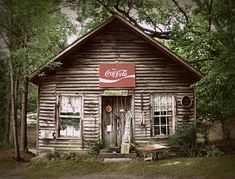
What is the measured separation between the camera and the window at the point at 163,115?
1742cm

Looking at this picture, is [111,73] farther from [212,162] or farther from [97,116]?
[212,162]

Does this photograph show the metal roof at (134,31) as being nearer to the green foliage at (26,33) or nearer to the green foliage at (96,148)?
the green foliage at (26,33)

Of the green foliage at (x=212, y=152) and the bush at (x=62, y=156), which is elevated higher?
the green foliage at (x=212, y=152)

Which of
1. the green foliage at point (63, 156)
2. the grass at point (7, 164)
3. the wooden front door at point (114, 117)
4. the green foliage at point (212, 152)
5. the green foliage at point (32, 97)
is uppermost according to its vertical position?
the green foliage at point (32, 97)

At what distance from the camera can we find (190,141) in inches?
643

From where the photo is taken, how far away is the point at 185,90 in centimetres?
1748

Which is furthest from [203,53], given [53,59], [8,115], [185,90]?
[8,115]

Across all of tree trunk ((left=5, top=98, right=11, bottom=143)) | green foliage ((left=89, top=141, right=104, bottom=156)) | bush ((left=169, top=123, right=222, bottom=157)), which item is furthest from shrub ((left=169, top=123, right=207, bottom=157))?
tree trunk ((left=5, top=98, right=11, bottom=143))

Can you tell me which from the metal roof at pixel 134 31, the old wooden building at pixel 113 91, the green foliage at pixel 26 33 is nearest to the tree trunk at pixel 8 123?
the green foliage at pixel 26 33

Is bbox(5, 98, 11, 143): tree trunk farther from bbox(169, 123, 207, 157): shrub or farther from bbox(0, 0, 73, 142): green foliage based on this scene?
bbox(169, 123, 207, 157): shrub

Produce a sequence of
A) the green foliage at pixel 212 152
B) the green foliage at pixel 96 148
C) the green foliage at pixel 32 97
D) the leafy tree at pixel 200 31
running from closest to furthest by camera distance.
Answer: the leafy tree at pixel 200 31
the green foliage at pixel 212 152
the green foliage at pixel 96 148
the green foliage at pixel 32 97

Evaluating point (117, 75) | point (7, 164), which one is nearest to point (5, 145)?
point (7, 164)

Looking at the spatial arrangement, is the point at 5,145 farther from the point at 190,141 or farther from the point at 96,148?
the point at 190,141

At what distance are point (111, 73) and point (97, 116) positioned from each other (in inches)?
85.4
